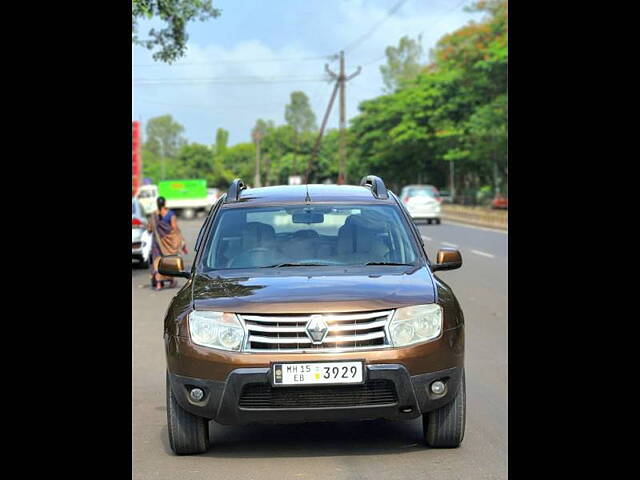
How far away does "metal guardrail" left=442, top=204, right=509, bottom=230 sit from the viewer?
43.2 meters

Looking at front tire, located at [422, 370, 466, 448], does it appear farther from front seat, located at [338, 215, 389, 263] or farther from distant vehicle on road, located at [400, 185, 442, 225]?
distant vehicle on road, located at [400, 185, 442, 225]

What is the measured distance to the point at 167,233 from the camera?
19328mm

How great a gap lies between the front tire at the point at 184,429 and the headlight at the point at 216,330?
44cm

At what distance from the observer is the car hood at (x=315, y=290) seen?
6.51 m

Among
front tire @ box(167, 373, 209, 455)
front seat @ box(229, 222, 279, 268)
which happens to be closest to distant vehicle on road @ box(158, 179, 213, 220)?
front seat @ box(229, 222, 279, 268)

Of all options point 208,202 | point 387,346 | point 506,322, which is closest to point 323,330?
point 387,346

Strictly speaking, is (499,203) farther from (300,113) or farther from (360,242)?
(300,113)

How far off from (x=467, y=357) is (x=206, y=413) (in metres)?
4.79

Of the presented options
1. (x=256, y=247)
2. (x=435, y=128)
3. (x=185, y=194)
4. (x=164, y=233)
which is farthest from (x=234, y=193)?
(x=435, y=128)

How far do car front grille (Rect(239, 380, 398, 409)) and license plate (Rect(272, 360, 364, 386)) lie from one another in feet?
0.17

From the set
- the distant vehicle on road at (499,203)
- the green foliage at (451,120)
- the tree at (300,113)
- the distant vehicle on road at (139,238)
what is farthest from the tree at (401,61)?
the distant vehicle on road at (139,238)

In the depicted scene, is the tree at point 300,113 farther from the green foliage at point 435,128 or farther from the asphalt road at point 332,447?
the asphalt road at point 332,447
